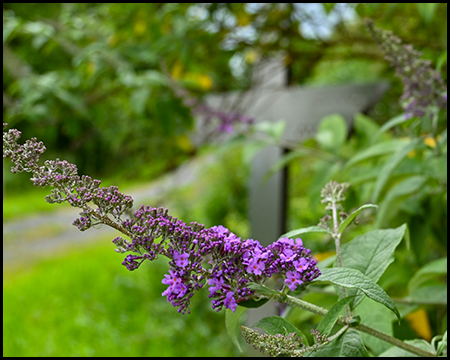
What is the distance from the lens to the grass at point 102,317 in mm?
1597

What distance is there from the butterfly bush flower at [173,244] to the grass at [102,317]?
1.33 metres

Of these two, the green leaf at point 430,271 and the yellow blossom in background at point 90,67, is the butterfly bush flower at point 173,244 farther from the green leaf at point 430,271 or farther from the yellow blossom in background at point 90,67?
the yellow blossom in background at point 90,67

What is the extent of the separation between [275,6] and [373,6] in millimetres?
306

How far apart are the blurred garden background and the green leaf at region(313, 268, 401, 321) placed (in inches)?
7.8

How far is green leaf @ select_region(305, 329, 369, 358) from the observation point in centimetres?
32

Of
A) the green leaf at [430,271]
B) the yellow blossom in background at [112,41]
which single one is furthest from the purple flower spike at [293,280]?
the yellow blossom in background at [112,41]

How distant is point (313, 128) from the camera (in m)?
1.26

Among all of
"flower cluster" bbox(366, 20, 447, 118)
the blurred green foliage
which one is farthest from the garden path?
"flower cluster" bbox(366, 20, 447, 118)

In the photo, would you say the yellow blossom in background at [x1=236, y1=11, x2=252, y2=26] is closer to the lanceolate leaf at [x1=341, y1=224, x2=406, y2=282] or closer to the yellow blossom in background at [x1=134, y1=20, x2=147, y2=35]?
the yellow blossom in background at [x1=134, y1=20, x2=147, y2=35]

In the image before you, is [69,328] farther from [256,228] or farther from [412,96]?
[412,96]

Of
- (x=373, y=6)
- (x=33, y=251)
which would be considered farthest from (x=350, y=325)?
(x=33, y=251)

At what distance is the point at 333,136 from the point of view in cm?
92

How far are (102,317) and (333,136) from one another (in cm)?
144

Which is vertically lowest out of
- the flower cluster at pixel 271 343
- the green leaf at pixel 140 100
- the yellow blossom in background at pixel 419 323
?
the flower cluster at pixel 271 343
